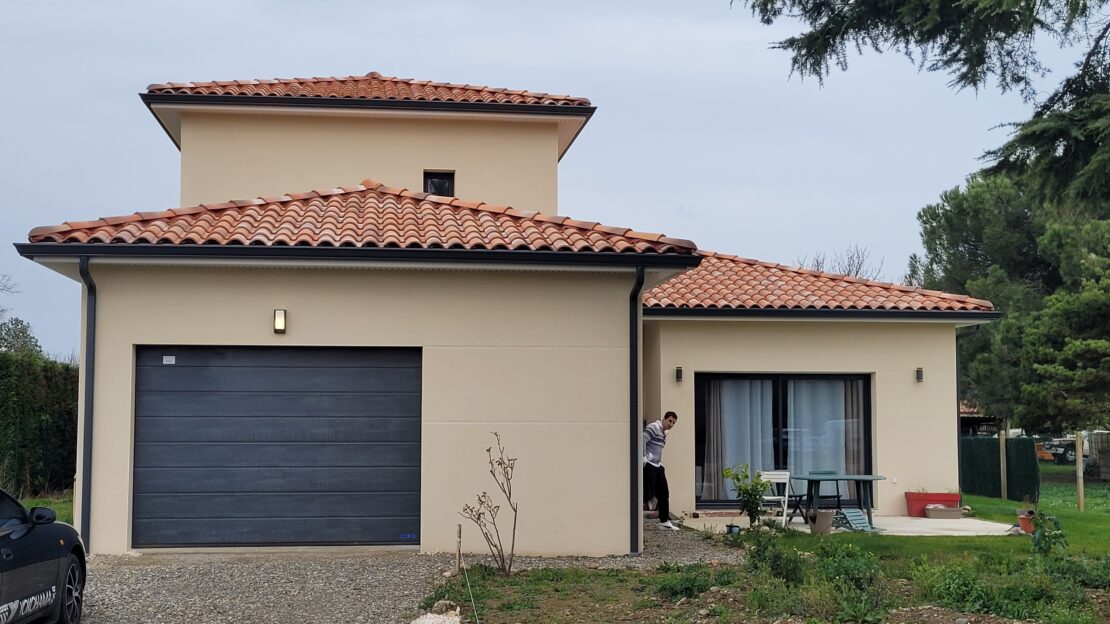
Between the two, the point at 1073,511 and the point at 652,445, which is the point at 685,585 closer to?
the point at 652,445

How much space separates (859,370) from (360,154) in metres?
8.69

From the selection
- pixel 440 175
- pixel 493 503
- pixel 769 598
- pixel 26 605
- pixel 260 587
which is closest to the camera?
pixel 26 605

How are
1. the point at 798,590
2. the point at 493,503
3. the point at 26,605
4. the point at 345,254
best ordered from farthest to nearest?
1. the point at 493,503
2. the point at 345,254
3. the point at 798,590
4. the point at 26,605

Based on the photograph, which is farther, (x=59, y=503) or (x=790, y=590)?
(x=59, y=503)

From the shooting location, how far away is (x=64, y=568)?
848 cm

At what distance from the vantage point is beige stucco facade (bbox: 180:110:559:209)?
17.7 m

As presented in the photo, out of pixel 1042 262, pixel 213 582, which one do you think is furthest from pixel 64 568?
pixel 1042 262

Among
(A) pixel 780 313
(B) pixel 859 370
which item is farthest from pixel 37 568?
(B) pixel 859 370

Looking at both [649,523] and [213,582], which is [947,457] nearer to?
[649,523]

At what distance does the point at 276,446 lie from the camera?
12.4 m

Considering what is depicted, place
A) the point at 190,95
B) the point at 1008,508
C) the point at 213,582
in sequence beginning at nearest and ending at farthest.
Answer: the point at 213,582 < the point at 190,95 < the point at 1008,508

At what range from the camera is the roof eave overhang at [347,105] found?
1728 centimetres

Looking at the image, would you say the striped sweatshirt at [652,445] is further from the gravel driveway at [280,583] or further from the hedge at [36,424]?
the hedge at [36,424]

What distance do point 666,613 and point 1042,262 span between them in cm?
3464
